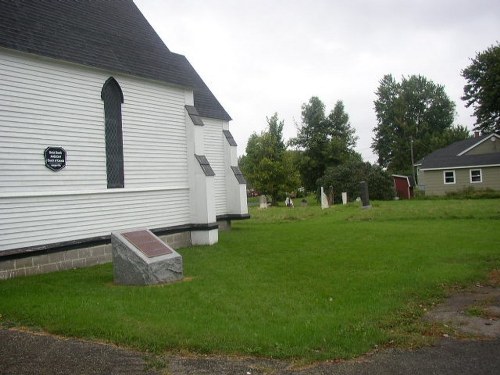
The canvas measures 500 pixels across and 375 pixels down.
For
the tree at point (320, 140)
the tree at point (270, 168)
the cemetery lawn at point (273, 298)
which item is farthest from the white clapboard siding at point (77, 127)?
the tree at point (320, 140)

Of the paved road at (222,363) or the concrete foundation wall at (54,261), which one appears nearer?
the paved road at (222,363)

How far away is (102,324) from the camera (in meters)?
6.94

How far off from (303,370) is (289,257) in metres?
8.16

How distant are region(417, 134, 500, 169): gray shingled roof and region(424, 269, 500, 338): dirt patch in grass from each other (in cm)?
4084

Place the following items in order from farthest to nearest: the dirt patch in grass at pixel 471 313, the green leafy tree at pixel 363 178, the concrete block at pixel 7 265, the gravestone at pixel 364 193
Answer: the green leafy tree at pixel 363 178
the gravestone at pixel 364 193
the concrete block at pixel 7 265
the dirt patch in grass at pixel 471 313

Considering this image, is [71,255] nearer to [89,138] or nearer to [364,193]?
[89,138]

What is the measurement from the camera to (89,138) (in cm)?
1367

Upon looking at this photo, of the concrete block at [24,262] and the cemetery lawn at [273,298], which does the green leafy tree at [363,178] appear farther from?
the concrete block at [24,262]

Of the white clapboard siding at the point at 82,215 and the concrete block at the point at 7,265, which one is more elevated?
the white clapboard siding at the point at 82,215

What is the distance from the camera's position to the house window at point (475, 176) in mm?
46125

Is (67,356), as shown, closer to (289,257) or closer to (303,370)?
(303,370)

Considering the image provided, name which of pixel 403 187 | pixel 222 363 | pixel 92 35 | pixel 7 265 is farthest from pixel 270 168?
pixel 222 363

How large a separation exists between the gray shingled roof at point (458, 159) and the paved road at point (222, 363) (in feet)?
147

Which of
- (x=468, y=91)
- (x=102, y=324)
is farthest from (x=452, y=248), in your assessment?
(x=468, y=91)
